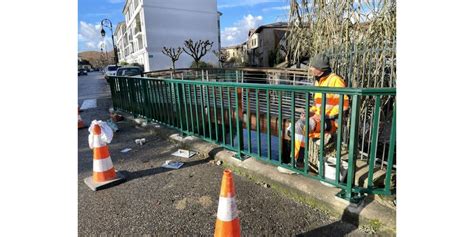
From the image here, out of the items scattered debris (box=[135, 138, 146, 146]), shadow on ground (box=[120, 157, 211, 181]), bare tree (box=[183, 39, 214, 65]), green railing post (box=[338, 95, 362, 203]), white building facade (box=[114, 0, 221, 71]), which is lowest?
shadow on ground (box=[120, 157, 211, 181])

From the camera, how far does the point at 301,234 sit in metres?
2.46

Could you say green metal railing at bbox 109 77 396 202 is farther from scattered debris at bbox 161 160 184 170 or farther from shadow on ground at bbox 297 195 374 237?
scattered debris at bbox 161 160 184 170

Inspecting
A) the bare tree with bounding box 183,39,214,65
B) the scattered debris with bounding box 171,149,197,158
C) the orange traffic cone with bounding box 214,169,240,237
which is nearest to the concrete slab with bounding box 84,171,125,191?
the scattered debris with bounding box 171,149,197,158

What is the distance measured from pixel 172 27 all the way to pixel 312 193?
36508mm

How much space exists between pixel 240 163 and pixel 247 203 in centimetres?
85

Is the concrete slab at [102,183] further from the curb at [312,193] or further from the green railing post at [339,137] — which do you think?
the green railing post at [339,137]

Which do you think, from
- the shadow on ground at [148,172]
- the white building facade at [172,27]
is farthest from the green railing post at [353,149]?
the white building facade at [172,27]

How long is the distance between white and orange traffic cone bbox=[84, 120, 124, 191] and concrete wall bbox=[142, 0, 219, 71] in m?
31.9

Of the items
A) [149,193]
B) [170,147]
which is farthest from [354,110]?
[170,147]

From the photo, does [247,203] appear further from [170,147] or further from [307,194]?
[170,147]

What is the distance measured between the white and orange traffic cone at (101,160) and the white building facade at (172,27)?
3195 cm

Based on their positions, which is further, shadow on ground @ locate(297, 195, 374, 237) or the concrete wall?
the concrete wall

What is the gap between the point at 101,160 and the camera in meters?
3.59

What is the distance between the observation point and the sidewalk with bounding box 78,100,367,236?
259 cm
